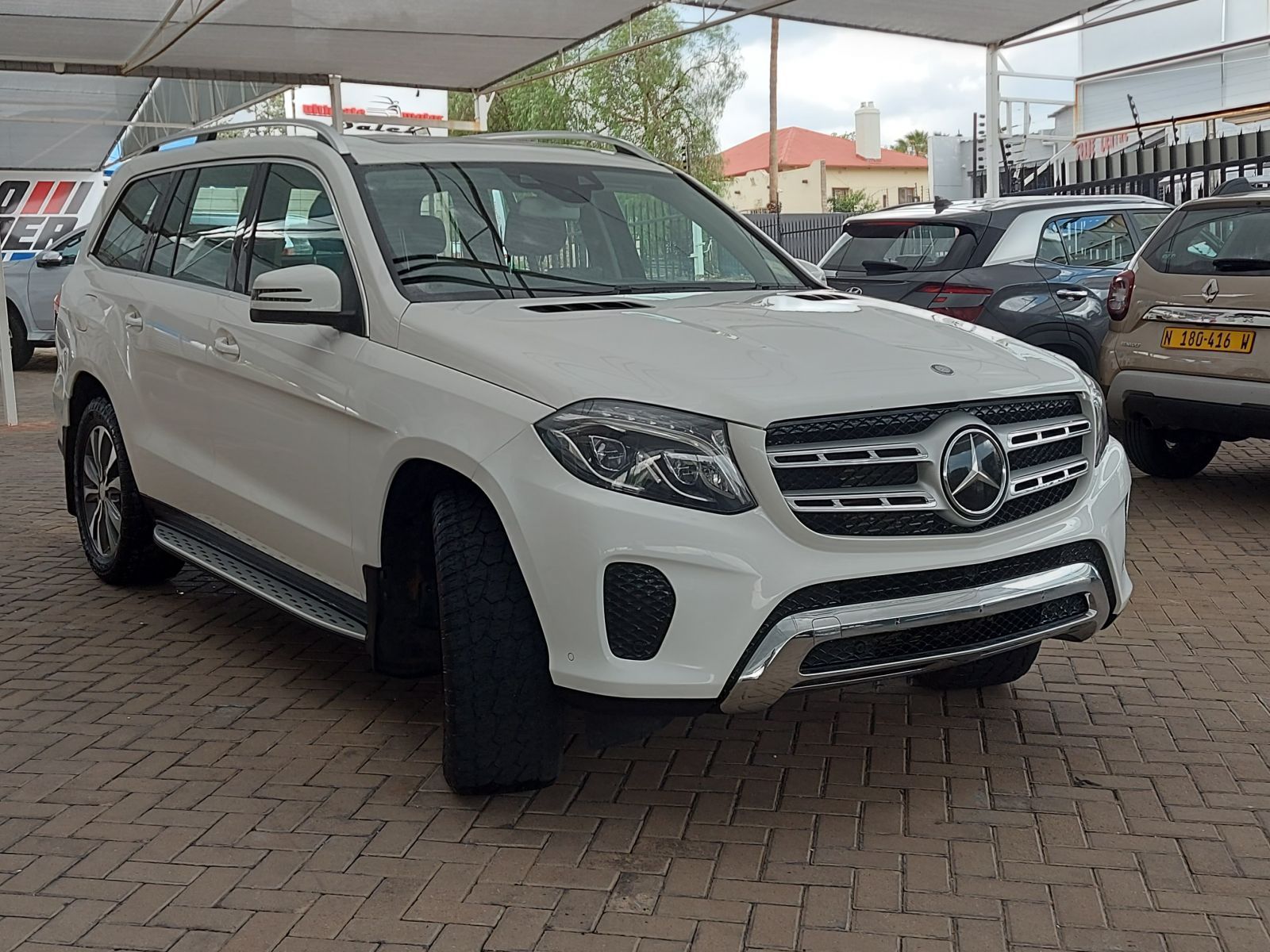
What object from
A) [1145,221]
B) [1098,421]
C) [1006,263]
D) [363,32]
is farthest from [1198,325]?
[363,32]

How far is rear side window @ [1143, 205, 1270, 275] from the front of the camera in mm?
7402

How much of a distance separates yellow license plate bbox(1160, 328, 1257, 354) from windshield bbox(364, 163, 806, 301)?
3.21 m

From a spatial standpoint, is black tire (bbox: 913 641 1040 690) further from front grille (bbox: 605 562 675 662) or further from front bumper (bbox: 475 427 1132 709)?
front grille (bbox: 605 562 675 662)

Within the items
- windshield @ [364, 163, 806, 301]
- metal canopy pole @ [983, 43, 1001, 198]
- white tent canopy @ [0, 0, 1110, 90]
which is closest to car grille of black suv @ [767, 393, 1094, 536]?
windshield @ [364, 163, 806, 301]

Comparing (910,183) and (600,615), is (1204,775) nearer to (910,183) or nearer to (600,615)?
(600,615)

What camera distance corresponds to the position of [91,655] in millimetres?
5500

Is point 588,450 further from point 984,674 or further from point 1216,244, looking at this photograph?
point 1216,244

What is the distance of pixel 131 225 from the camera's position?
616 centimetres

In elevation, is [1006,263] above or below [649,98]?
below

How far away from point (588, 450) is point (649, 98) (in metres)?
48.2

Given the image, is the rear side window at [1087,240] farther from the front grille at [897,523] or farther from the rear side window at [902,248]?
the front grille at [897,523]

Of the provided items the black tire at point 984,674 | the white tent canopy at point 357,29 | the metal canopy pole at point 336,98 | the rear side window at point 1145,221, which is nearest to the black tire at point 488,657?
the black tire at point 984,674

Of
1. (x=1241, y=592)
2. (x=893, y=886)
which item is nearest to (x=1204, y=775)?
(x=893, y=886)

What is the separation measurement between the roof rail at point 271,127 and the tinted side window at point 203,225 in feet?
0.68
